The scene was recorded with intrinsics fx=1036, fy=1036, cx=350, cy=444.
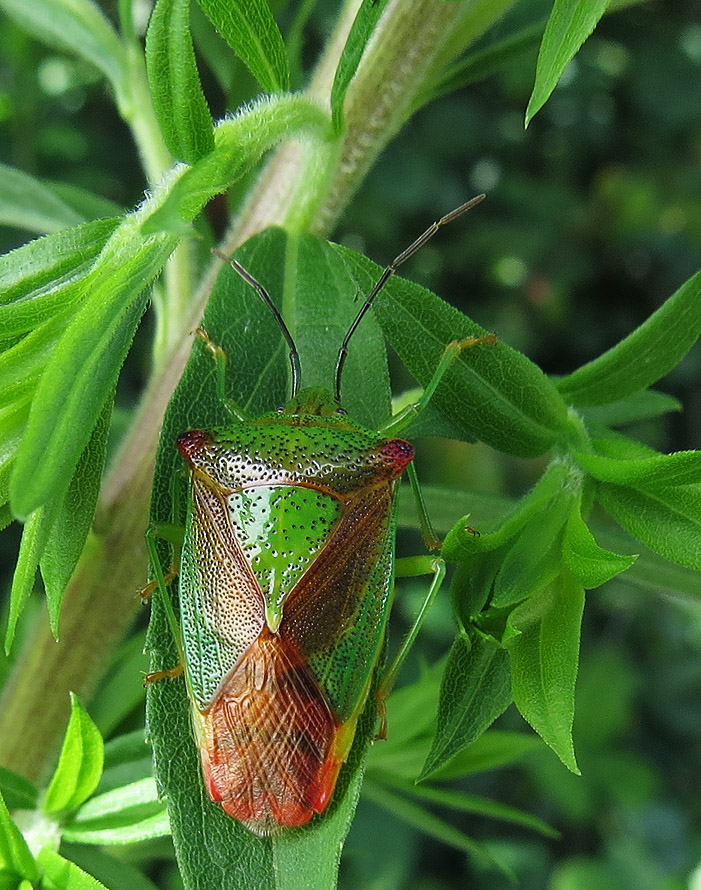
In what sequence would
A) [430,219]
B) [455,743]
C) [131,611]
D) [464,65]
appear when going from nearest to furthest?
[455,743]
[131,611]
[464,65]
[430,219]

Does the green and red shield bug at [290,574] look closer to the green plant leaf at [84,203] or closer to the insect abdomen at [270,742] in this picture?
the insect abdomen at [270,742]

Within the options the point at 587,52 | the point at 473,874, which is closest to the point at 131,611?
the point at 473,874

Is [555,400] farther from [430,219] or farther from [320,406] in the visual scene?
[430,219]

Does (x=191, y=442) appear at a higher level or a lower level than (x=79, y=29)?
lower

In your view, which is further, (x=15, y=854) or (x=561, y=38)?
(x=15, y=854)

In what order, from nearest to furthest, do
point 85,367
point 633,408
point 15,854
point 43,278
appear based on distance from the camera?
point 85,367, point 43,278, point 15,854, point 633,408

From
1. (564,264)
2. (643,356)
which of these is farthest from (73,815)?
(564,264)

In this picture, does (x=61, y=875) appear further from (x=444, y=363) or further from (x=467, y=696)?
(x=444, y=363)

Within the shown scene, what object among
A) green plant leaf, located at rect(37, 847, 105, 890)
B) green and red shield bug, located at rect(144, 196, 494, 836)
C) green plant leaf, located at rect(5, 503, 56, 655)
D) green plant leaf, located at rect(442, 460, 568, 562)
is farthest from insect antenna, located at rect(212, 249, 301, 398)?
green plant leaf, located at rect(37, 847, 105, 890)
